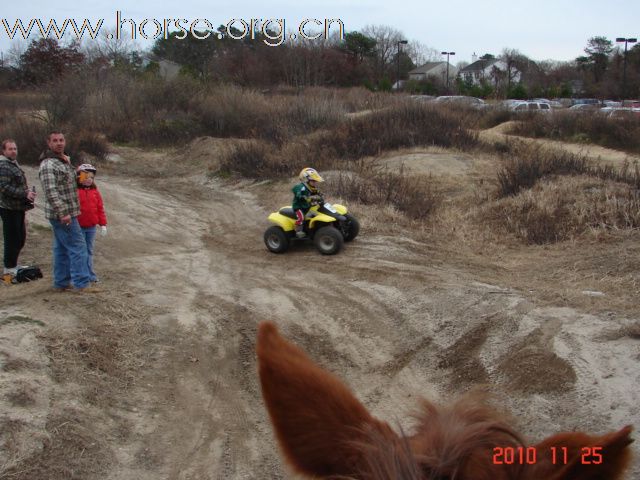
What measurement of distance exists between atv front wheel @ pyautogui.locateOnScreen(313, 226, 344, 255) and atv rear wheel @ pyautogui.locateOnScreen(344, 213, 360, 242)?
1.39ft

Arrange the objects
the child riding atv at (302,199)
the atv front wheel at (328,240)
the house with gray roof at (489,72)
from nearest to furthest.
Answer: the atv front wheel at (328,240) < the child riding atv at (302,199) < the house with gray roof at (489,72)

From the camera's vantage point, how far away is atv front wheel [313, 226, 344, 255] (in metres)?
8.80

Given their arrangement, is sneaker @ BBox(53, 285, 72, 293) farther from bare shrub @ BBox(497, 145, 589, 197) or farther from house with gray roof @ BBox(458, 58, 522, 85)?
house with gray roof @ BBox(458, 58, 522, 85)

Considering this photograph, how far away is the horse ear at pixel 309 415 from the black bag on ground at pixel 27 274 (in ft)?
21.9

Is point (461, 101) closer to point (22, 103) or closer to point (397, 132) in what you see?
point (397, 132)

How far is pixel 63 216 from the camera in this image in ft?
19.5

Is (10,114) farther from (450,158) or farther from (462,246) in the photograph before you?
(462,246)

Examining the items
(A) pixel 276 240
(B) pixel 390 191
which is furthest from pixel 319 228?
(B) pixel 390 191

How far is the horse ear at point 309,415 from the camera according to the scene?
1.45 metres

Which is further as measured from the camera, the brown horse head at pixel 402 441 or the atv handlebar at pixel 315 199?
the atv handlebar at pixel 315 199

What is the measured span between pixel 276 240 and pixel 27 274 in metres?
3.58

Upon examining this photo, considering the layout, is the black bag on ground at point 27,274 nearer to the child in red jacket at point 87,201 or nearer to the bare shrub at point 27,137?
the child in red jacket at point 87,201

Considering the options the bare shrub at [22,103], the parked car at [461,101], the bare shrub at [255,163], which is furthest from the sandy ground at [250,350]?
the parked car at [461,101]

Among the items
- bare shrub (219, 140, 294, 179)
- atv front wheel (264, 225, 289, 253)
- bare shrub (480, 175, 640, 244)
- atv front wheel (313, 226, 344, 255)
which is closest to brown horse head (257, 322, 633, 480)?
atv front wheel (313, 226, 344, 255)
